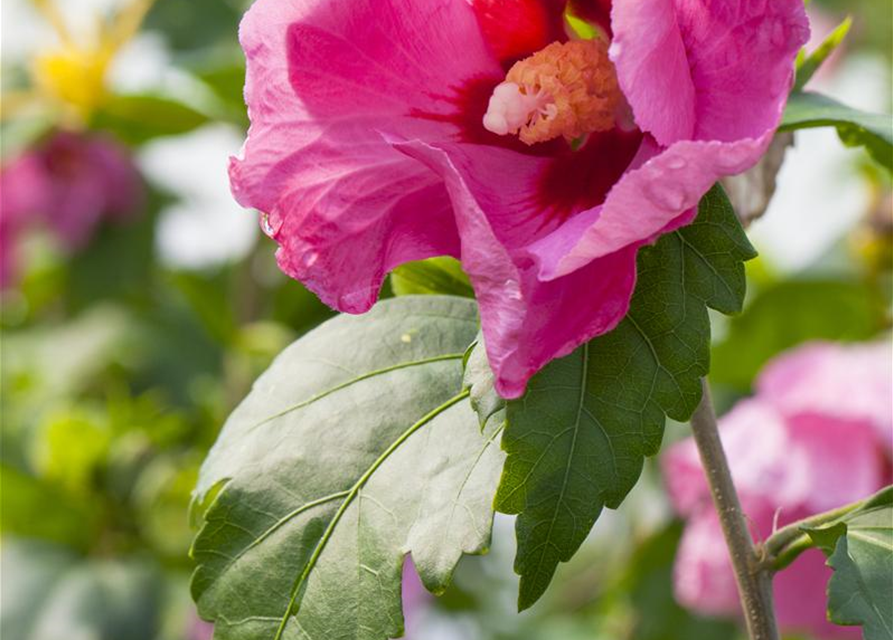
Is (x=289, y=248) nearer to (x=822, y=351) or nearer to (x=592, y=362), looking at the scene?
(x=592, y=362)

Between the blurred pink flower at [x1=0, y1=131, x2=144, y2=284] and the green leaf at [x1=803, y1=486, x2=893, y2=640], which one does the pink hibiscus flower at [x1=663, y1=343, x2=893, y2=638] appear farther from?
the blurred pink flower at [x1=0, y1=131, x2=144, y2=284]

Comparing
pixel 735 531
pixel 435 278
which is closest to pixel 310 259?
pixel 435 278

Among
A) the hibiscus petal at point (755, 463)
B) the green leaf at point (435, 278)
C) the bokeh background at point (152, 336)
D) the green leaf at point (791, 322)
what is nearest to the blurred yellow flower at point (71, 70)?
the bokeh background at point (152, 336)

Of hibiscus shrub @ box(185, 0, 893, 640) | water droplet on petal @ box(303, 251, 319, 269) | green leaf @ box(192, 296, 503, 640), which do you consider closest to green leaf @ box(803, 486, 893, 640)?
hibiscus shrub @ box(185, 0, 893, 640)

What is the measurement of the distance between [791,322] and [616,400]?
1294 mm

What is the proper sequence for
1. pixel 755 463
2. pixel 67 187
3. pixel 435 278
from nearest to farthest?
pixel 435 278 < pixel 755 463 < pixel 67 187

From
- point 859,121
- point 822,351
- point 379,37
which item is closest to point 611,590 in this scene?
point 822,351

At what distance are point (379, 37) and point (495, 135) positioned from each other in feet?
0.28

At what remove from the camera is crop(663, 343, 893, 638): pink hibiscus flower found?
119 centimetres

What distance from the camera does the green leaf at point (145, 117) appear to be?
6.81 feet

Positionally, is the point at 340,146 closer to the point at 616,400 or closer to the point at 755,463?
the point at 616,400

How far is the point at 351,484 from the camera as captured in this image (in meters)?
0.68

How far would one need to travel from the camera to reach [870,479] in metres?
1.20

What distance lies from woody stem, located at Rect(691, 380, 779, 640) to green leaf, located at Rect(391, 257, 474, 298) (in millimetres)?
142
